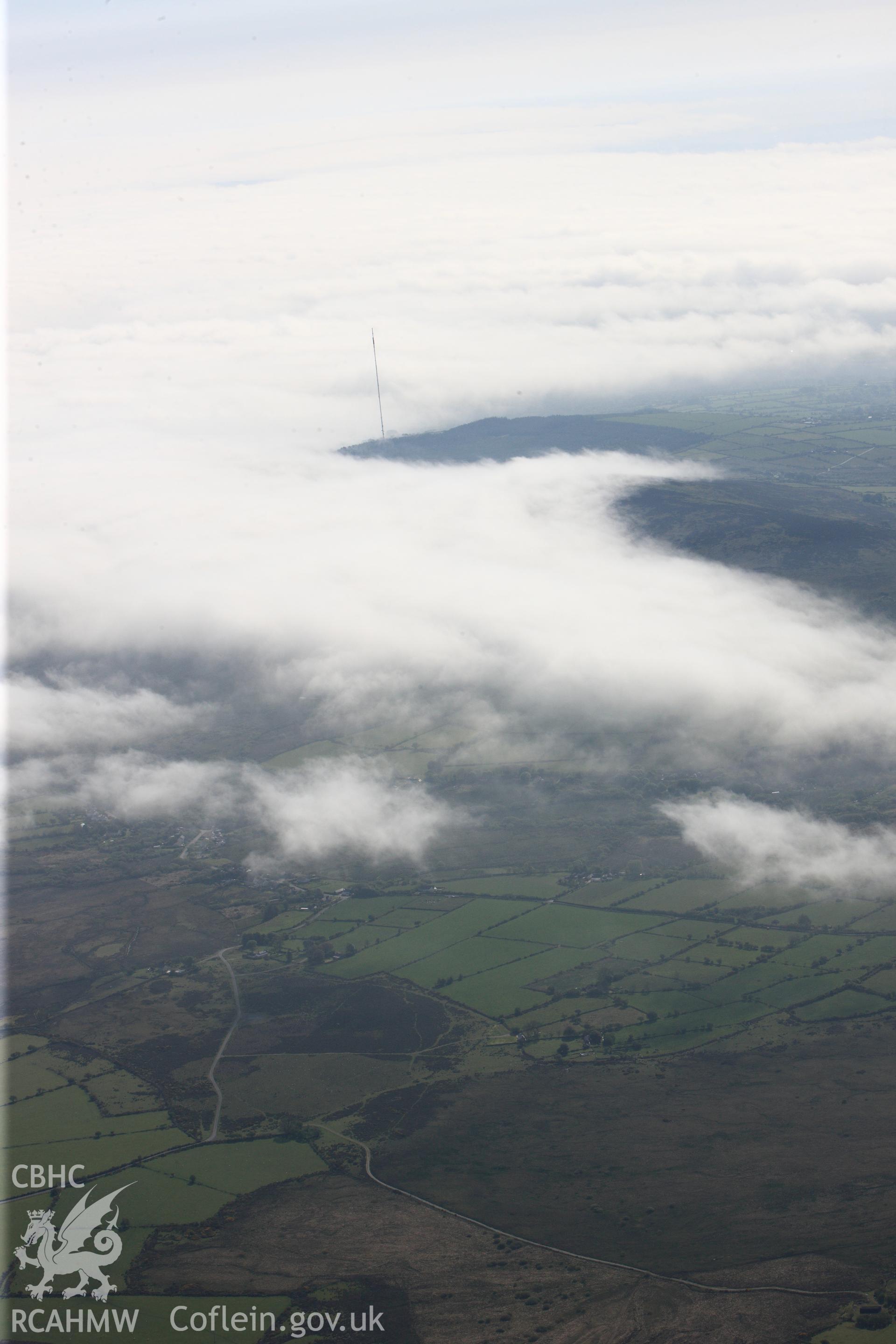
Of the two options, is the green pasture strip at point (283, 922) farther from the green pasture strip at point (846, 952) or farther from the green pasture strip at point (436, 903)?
the green pasture strip at point (846, 952)

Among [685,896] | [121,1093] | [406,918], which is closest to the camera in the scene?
[121,1093]

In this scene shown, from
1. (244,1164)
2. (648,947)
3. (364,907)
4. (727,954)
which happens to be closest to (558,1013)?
(648,947)

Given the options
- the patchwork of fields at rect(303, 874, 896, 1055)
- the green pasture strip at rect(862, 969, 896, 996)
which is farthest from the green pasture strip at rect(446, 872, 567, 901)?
the green pasture strip at rect(862, 969, 896, 996)

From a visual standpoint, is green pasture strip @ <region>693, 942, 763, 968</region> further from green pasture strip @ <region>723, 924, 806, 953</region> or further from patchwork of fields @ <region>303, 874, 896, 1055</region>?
green pasture strip @ <region>723, 924, 806, 953</region>

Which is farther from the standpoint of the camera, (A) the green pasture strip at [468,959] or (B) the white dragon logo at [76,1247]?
(A) the green pasture strip at [468,959]

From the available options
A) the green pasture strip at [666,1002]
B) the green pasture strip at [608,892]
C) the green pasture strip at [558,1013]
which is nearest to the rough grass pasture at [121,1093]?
the green pasture strip at [558,1013]

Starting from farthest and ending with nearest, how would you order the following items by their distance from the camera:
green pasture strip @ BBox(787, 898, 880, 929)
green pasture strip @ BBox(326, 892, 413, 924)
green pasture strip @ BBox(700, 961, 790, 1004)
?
1. green pasture strip @ BBox(326, 892, 413, 924)
2. green pasture strip @ BBox(787, 898, 880, 929)
3. green pasture strip @ BBox(700, 961, 790, 1004)

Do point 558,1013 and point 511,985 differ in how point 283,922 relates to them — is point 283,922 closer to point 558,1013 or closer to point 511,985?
point 511,985
